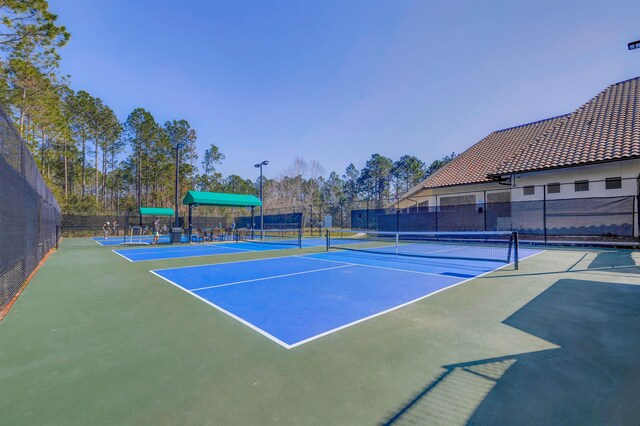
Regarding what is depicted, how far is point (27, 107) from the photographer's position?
60.7 ft

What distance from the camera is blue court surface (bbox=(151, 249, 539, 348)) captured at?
4199 millimetres

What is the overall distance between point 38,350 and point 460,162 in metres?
26.9

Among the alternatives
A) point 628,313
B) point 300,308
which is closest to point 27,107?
point 300,308

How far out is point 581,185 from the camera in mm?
16172

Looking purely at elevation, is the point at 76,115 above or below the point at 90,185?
above

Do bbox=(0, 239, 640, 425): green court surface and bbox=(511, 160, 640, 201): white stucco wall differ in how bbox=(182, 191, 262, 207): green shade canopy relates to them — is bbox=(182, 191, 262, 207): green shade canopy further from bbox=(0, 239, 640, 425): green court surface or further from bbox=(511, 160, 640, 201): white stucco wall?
bbox=(511, 160, 640, 201): white stucco wall

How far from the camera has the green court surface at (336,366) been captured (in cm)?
219

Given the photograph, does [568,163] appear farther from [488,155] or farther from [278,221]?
[278,221]

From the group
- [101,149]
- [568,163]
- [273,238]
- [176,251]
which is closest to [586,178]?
[568,163]

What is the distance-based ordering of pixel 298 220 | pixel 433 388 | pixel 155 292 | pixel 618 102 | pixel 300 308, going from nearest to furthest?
→ pixel 433 388 < pixel 300 308 < pixel 155 292 < pixel 618 102 < pixel 298 220

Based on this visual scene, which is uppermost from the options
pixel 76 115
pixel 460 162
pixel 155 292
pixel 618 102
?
pixel 76 115

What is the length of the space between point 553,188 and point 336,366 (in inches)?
779

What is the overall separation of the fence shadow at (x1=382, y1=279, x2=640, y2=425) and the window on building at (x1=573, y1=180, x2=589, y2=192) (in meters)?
15.9

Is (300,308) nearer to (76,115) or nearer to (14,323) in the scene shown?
(14,323)
